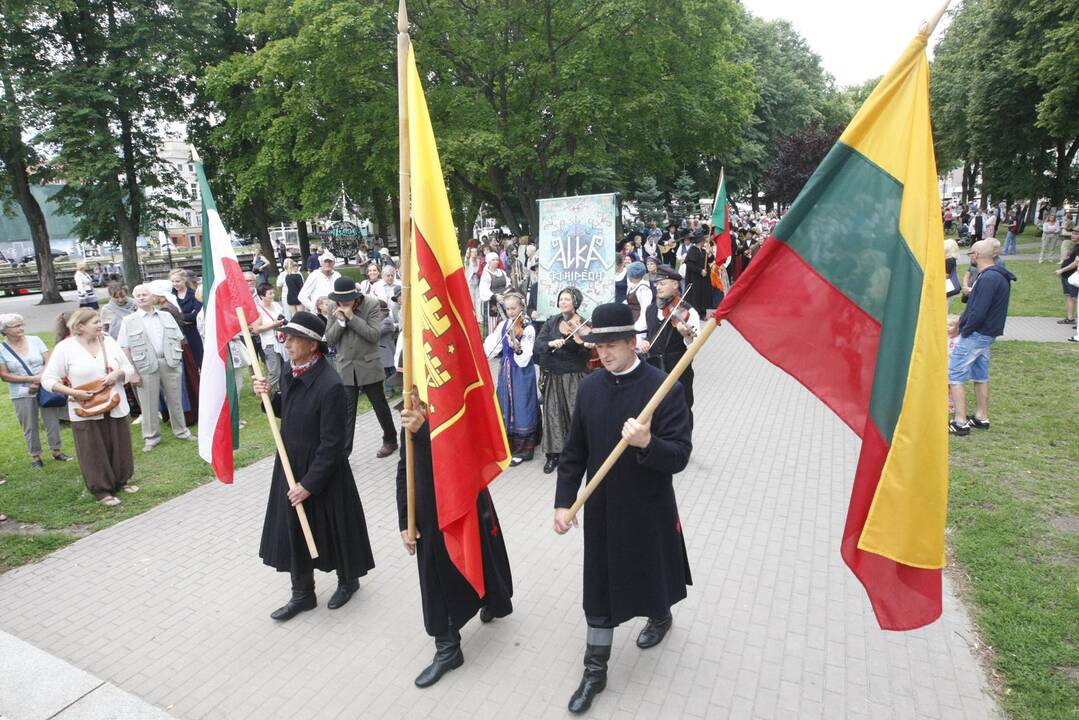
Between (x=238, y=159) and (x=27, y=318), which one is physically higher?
(x=238, y=159)

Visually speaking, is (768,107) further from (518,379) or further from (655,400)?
(655,400)

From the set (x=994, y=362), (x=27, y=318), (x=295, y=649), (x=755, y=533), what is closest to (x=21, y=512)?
(x=295, y=649)

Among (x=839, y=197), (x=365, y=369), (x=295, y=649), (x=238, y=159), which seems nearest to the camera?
(x=839, y=197)

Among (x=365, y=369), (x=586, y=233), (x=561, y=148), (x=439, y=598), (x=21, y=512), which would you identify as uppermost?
(x=561, y=148)

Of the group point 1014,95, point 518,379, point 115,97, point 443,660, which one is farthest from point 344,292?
point 1014,95

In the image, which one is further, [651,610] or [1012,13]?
[1012,13]

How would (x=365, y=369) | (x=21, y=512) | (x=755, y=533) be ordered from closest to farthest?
(x=755, y=533), (x=21, y=512), (x=365, y=369)

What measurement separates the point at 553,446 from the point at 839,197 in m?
4.95

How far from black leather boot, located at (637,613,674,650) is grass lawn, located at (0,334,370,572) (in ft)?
18.3

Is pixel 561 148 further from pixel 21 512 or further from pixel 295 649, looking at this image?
pixel 295 649

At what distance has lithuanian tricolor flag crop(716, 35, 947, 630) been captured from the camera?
8.58 feet

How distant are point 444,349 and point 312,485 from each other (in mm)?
1591

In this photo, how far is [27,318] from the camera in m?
23.8

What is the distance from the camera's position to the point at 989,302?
7344mm
